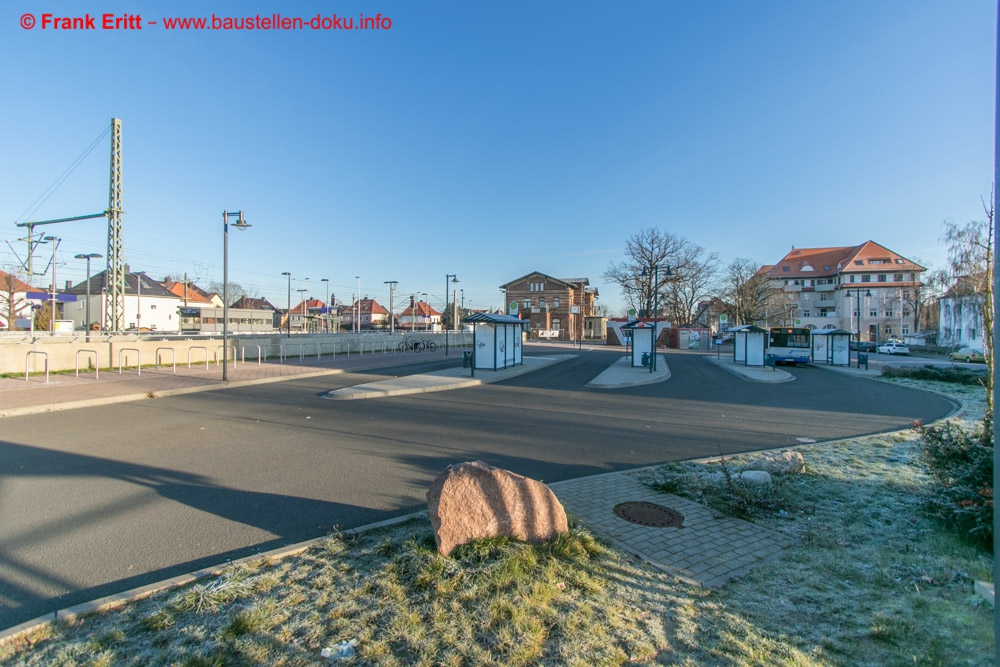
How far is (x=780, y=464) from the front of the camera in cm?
623

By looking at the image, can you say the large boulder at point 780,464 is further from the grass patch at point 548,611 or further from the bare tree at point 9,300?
the bare tree at point 9,300

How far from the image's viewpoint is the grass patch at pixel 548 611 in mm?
2629

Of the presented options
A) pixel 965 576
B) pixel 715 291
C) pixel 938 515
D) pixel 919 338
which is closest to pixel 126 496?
→ pixel 965 576

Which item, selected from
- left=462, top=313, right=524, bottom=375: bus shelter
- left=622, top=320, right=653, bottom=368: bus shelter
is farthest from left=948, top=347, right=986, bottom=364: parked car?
left=462, top=313, right=524, bottom=375: bus shelter

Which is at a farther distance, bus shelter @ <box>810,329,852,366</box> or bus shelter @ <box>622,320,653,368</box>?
bus shelter @ <box>810,329,852,366</box>

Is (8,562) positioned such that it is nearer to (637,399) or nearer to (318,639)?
(318,639)

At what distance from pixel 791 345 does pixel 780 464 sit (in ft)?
93.2

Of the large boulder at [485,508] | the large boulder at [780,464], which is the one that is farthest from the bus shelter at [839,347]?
the large boulder at [485,508]

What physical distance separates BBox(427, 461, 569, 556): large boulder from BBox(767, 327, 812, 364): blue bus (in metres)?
29.8

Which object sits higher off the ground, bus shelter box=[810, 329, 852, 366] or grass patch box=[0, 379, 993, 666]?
bus shelter box=[810, 329, 852, 366]

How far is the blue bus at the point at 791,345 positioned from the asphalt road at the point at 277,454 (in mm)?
15226

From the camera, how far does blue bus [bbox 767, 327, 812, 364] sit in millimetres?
29719

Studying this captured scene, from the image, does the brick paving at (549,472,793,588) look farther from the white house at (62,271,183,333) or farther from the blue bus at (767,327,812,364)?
the white house at (62,271,183,333)

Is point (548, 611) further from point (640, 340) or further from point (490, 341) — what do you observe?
point (640, 340)
